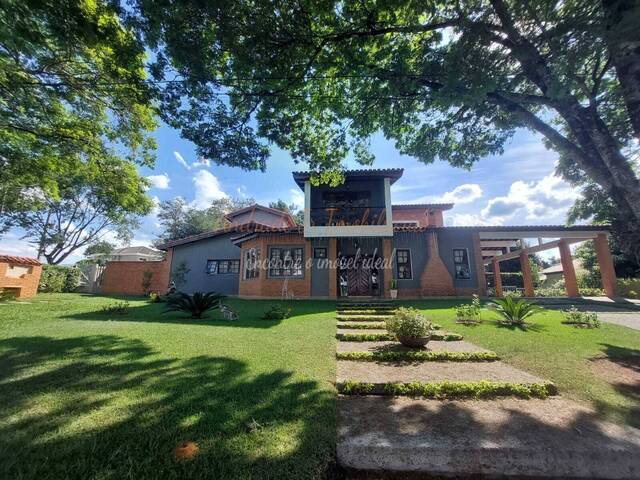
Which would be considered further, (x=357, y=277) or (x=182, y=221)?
(x=182, y=221)

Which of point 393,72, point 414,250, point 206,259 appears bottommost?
point 206,259

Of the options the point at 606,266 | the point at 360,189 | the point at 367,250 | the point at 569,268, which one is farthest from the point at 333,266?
the point at 606,266

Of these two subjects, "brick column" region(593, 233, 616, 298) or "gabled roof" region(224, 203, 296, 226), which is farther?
"gabled roof" region(224, 203, 296, 226)

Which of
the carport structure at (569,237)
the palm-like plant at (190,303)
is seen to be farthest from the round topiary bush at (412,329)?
the carport structure at (569,237)

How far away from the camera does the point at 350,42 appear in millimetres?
4645

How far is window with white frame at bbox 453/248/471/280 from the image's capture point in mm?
13656

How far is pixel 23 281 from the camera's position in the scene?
1290 cm

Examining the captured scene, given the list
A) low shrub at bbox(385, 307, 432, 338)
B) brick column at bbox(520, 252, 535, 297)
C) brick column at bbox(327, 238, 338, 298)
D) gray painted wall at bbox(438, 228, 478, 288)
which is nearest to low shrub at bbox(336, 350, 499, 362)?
low shrub at bbox(385, 307, 432, 338)

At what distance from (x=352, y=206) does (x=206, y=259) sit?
10736 mm

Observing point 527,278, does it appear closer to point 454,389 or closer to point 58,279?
point 454,389

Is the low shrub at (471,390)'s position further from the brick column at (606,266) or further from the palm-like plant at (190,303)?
the brick column at (606,266)

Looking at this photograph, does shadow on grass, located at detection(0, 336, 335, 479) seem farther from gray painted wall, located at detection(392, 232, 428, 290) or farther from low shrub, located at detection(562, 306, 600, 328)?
gray painted wall, located at detection(392, 232, 428, 290)

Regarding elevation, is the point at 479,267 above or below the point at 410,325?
above

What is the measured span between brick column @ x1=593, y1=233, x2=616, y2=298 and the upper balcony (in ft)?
36.0
